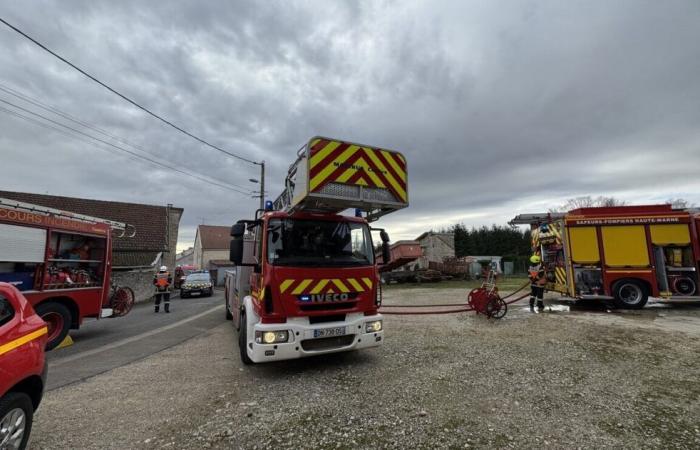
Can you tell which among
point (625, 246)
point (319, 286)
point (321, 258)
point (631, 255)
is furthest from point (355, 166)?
point (631, 255)

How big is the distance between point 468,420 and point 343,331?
1861 millimetres

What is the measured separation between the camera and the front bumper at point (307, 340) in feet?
13.5

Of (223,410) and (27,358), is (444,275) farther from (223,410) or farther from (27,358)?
(27,358)

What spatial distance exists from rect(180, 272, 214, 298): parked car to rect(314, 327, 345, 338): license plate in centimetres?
1696

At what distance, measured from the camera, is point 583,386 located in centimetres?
409

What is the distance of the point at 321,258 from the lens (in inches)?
183

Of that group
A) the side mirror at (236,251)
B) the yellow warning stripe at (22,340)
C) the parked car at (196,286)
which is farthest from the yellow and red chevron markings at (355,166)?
the parked car at (196,286)

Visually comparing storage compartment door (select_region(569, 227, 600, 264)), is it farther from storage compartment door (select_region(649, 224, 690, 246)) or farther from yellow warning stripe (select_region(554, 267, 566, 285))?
storage compartment door (select_region(649, 224, 690, 246))

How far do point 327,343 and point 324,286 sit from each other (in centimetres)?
81

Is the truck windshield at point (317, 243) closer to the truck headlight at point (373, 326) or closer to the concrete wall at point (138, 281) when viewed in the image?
the truck headlight at point (373, 326)

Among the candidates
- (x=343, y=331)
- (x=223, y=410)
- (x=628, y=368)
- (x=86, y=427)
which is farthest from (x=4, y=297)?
(x=628, y=368)

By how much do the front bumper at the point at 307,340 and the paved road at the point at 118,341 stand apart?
3008mm

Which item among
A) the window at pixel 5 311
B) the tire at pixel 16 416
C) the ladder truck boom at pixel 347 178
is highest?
the ladder truck boom at pixel 347 178

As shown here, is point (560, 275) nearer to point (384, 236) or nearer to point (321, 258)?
point (384, 236)
